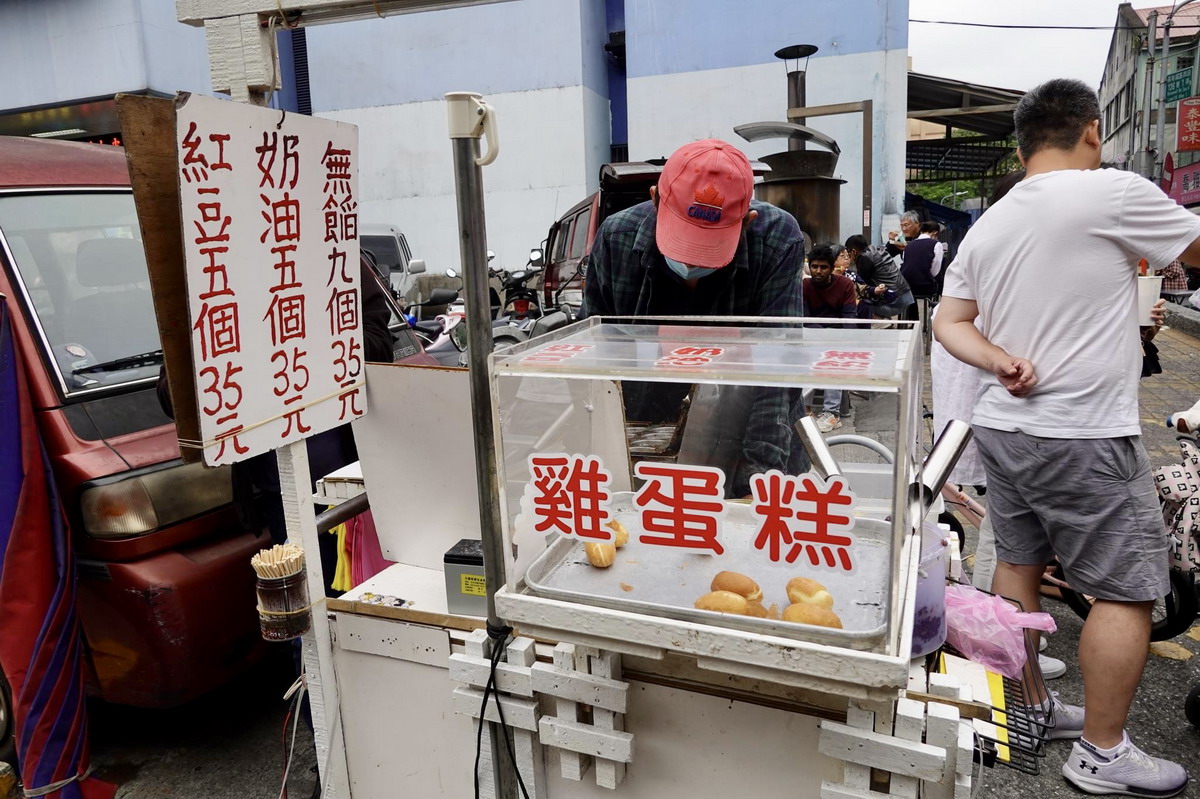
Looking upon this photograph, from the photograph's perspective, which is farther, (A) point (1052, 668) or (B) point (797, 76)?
(B) point (797, 76)

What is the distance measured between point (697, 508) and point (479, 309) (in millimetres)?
571

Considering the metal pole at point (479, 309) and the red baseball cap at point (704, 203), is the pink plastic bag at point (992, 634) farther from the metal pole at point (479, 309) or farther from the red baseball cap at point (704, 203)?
the red baseball cap at point (704, 203)

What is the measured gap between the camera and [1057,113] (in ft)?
7.52

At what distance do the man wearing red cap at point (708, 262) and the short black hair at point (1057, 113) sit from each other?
2.38 ft

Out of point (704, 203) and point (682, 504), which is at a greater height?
point (704, 203)

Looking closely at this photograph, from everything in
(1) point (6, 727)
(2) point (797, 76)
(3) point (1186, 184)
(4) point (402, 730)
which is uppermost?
(2) point (797, 76)

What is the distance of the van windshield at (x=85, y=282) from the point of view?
2.61 meters

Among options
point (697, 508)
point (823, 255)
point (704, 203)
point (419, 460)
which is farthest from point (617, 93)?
point (697, 508)

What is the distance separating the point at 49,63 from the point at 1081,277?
14553 mm

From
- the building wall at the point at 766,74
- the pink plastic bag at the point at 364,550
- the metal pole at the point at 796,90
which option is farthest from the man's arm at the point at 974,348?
the building wall at the point at 766,74

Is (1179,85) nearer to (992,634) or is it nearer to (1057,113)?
(1057,113)

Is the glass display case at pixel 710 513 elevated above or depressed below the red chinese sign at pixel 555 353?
below

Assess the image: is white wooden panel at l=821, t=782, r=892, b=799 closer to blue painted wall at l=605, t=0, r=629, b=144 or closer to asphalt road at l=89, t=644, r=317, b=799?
asphalt road at l=89, t=644, r=317, b=799

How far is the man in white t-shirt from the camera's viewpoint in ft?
7.07
